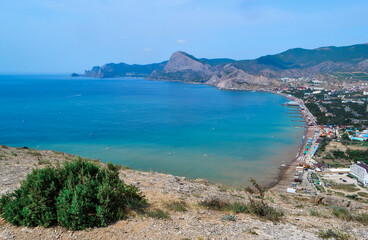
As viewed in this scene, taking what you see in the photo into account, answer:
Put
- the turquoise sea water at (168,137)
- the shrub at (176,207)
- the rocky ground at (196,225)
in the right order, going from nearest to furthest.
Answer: the rocky ground at (196,225) < the shrub at (176,207) < the turquoise sea water at (168,137)

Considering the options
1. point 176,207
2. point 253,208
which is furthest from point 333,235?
point 176,207

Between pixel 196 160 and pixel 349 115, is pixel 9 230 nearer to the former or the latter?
pixel 196 160

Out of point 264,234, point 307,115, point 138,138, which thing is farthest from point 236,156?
point 307,115

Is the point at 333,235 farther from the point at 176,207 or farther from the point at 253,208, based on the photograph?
the point at 176,207

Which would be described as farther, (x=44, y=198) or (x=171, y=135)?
(x=171, y=135)

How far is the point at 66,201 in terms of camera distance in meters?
4.61

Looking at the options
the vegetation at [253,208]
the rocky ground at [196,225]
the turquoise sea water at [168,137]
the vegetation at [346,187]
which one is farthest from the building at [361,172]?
the vegetation at [253,208]

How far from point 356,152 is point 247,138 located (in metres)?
13.2

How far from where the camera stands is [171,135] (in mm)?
36500

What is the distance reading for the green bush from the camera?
4539 millimetres

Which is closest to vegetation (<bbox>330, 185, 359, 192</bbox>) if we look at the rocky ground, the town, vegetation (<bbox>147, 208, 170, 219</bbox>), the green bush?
the town

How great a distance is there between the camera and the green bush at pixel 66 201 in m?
4.54

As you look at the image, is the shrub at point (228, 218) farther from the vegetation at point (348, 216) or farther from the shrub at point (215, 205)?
the vegetation at point (348, 216)

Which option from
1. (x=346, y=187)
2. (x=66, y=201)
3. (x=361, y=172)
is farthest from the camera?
(x=361, y=172)
